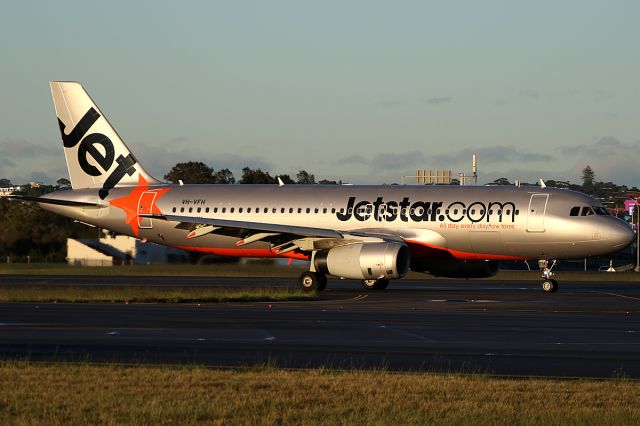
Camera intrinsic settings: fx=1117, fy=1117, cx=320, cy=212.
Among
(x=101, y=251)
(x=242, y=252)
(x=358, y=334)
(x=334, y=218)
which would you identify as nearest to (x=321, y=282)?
Answer: (x=334, y=218)

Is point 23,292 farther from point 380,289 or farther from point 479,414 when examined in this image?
point 479,414

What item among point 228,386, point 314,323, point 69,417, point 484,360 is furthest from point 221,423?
point 314,323

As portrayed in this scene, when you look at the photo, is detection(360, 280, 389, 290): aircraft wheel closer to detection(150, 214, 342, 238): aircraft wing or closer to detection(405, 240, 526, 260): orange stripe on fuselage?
detection(405, 240, 526, 260): orange stripe on fuselage

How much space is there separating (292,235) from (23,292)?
1082 cm

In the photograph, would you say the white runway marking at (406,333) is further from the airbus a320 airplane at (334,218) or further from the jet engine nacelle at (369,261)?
the airbus a320 airplane at (334,218)

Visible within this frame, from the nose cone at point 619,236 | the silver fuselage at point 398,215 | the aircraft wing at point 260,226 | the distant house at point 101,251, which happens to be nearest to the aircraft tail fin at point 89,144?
the silver fuselage at point 398,215

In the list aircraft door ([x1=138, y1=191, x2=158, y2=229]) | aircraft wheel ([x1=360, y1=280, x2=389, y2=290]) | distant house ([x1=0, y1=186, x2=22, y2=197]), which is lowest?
aircraft wheel ([x1=360, y1=280, x2=389, y2=290])

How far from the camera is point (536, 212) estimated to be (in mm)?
42812

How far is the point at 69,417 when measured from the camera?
1313 centimetres

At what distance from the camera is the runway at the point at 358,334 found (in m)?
19.5

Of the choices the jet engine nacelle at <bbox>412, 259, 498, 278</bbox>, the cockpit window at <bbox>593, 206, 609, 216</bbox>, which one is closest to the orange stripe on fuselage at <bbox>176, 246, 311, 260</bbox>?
the jet engine nacelle at <bbox>412, 259, 498, 278</bbox>

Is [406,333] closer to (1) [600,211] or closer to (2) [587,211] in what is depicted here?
(2) [587,211]

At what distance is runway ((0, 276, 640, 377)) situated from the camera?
767 inches

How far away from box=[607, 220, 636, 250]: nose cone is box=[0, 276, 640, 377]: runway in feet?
13.2
